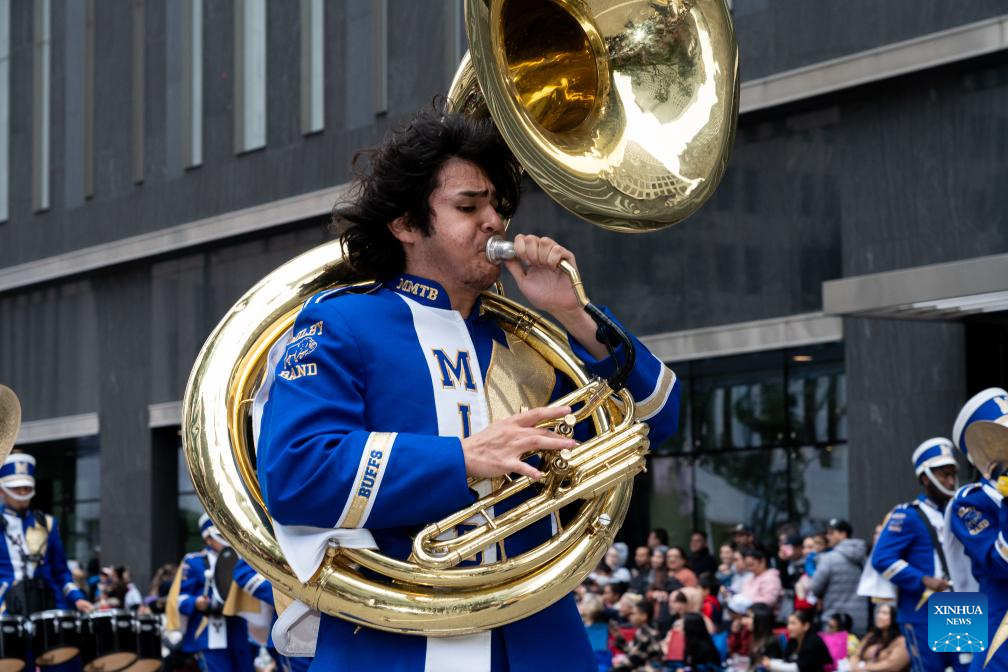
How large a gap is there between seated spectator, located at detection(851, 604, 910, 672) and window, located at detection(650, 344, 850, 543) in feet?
19.3

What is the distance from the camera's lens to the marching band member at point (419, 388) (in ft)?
10.3

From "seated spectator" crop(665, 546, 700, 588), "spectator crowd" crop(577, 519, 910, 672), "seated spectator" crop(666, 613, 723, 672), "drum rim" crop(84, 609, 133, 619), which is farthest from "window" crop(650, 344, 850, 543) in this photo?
"drum rim" crop(84, 609, 133, 619)

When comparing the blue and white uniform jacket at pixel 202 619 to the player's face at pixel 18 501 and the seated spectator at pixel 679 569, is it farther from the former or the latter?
the seated spectator at pixel 679 569

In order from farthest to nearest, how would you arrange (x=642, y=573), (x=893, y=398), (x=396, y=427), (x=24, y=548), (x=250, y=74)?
(x=250, y=74)
(x=893, y=398)
(x=642, y=573)
(x=24, y=548)
(x=396, y=427)

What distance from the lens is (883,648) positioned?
1052 centimetres

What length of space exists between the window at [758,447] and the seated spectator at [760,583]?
11.7 ft

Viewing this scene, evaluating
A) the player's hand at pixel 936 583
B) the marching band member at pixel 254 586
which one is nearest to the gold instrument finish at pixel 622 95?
the marching band member at pixel 254 586

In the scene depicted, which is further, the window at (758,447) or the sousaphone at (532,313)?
the window at (758,447)

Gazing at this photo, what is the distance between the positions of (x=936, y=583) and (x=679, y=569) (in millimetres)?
4234

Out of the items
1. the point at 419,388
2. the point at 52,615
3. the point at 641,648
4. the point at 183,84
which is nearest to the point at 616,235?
the point at 641,648

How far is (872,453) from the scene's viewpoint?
1534 centimetres

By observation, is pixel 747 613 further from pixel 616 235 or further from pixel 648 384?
pixel 648 384

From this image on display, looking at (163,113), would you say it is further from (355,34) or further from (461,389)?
(461,389)

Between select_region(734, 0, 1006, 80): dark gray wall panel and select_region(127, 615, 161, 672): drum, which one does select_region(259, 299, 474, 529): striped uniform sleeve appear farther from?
select_region(734, 0, 1006, 80): dark gray wall panel
